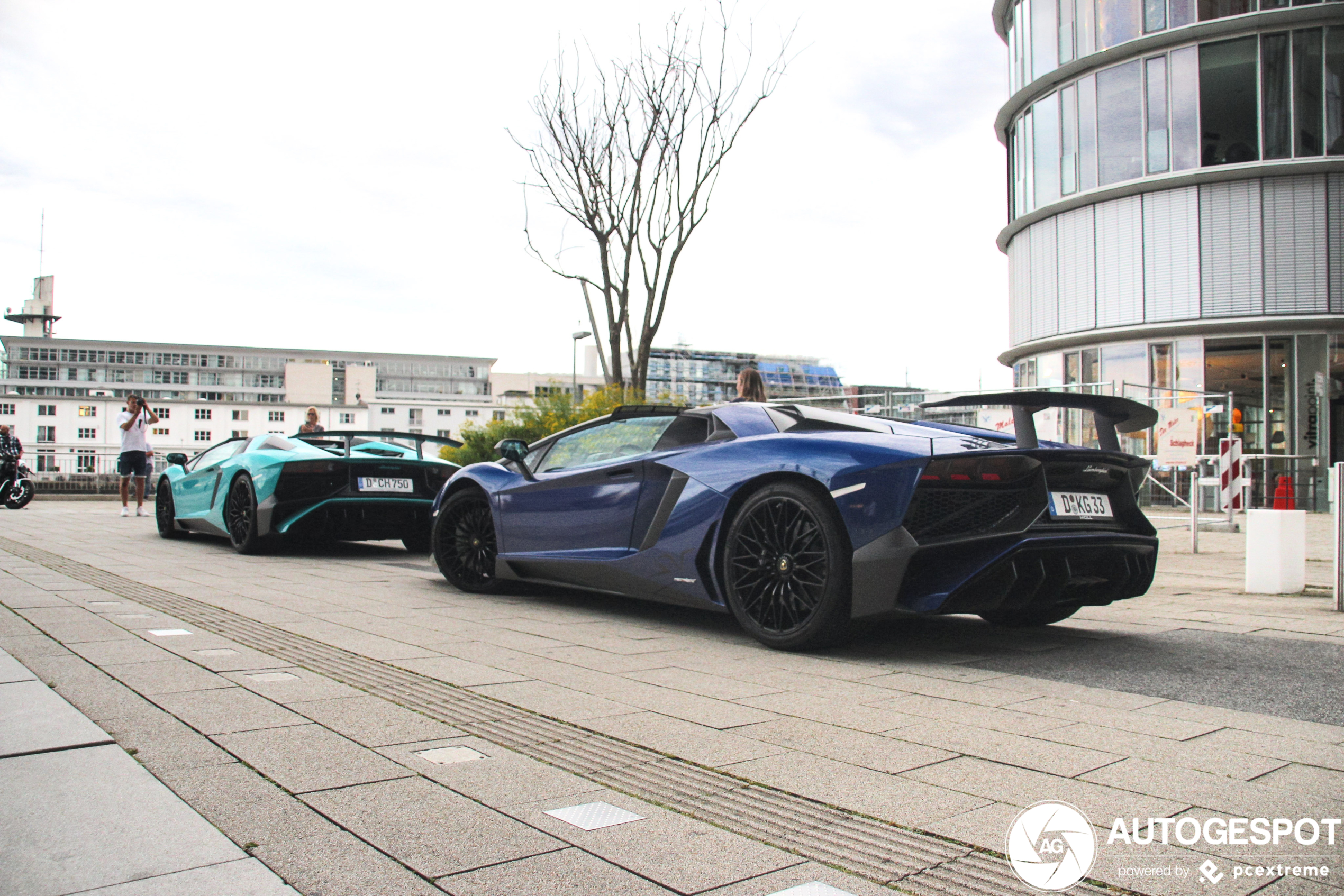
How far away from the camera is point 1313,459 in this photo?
1908 cm

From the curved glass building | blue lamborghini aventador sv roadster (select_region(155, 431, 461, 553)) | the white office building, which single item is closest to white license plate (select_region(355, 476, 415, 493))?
blue lamborghini aventador sv roadster (select_region(155, 431, 461, 553))

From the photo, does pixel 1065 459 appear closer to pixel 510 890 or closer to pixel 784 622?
pixel 784 622

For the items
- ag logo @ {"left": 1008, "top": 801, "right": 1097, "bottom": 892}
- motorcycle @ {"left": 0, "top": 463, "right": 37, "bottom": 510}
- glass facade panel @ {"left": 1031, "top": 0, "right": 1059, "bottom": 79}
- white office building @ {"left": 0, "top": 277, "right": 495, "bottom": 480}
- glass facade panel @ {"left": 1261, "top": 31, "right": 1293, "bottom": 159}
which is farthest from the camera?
white office building @ {"left": 0, "top": 277, "right": 495, "bottom": 480}

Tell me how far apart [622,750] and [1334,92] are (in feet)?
73.4

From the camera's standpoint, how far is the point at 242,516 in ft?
28.1

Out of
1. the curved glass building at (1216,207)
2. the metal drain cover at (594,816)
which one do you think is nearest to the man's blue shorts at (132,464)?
the metal drain cover at (594,816)

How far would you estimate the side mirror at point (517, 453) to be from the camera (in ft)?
19.2

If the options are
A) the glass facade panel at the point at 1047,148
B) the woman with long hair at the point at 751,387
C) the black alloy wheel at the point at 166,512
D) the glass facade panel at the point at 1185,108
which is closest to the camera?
the woman with long hair at the point at 751,387

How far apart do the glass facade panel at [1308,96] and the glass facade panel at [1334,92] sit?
120mm

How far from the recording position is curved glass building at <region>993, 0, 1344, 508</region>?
63.1 ft

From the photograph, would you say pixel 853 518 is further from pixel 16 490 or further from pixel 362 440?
pixel 16 490

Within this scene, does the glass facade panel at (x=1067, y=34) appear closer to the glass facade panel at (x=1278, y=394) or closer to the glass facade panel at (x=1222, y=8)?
the glass facade panel at (x=1222, y=8)

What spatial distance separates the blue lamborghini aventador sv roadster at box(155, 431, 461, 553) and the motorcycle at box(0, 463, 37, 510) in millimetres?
9563

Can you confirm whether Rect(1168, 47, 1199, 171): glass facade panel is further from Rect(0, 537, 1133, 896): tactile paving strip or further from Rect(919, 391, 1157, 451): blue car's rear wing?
Rect(0, 537, 1133, 896): tactile paving strip
